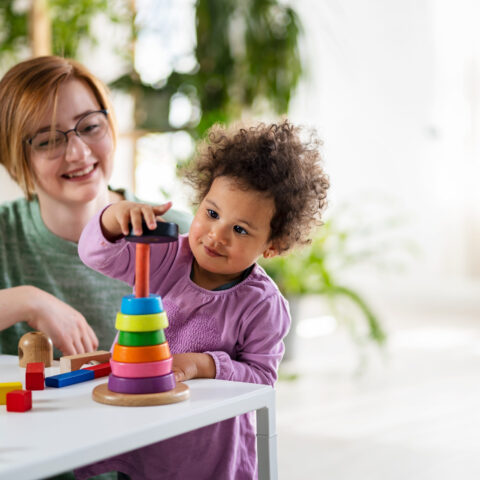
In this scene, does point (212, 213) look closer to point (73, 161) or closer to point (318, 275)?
point (73, 161)

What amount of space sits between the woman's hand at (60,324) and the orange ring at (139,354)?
0.39 meters

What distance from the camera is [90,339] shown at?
3.92 feet

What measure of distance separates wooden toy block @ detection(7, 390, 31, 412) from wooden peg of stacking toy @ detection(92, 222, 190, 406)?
7cm

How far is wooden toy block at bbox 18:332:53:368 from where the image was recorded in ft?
3.45

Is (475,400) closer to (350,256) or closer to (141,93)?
(350,256)

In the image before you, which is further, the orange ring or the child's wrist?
the child's wrist

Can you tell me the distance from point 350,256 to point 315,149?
2.67 m

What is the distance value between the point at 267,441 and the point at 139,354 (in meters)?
0.20

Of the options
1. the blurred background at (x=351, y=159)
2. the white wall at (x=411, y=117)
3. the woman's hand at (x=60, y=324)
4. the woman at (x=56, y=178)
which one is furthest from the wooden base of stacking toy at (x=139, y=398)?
the white wall at (x=411, y=117)

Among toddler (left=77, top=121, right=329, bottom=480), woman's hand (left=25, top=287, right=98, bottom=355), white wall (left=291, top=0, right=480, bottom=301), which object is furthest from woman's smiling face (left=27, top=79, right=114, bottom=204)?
white wall (left=291, top=0, right=480, bottom=301)

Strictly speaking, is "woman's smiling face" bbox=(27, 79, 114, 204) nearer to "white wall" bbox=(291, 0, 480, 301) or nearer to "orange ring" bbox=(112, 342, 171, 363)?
"orange ring" bbox=(112, 342, 171, 363)

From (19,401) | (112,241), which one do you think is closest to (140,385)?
(19,401)

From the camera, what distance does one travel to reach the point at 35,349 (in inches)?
41.4

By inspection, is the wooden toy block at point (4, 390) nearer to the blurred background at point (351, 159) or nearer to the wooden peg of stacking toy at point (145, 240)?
the wooden peg of stacking toy at point (145, 240)
